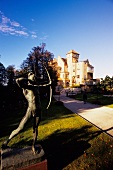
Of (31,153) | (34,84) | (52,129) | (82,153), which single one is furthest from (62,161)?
(52,129)

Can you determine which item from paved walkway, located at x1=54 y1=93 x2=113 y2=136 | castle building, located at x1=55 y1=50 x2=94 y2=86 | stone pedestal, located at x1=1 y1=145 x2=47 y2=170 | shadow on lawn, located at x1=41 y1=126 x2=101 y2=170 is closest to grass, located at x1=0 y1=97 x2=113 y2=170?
shadow on lawn, located at x1=41 y1=126 x2=101 y2=170

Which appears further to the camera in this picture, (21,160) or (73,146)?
(73,146)

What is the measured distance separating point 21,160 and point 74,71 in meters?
66.5

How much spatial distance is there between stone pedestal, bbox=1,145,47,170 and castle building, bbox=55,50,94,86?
62385 millimetres

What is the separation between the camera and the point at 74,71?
228 feet

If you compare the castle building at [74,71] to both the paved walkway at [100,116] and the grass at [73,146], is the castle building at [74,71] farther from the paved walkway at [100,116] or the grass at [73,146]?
the grass at [73,146]

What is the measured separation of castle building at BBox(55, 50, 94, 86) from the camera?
67.7m

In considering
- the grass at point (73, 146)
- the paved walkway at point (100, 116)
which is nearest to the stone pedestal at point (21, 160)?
the grass at point (73, 146)

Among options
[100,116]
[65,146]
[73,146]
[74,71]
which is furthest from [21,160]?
[74,71]

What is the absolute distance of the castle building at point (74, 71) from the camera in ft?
222

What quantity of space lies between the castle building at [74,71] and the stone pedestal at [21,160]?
62385mm

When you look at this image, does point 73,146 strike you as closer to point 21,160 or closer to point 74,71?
point 21,160

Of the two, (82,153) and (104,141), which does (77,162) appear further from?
(104,141)

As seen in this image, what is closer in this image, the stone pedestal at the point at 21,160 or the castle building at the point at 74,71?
the stone pedestal at the point at 21,160
